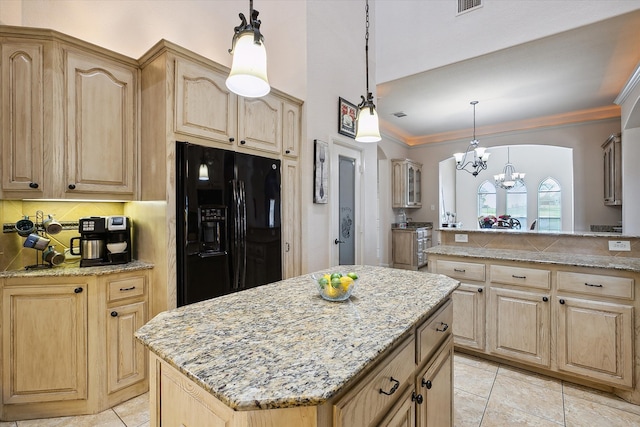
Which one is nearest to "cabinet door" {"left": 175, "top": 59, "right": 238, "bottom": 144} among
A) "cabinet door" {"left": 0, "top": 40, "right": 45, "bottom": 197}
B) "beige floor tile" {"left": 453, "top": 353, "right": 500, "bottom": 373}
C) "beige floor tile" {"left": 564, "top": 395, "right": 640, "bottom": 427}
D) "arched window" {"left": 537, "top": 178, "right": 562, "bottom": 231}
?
"cabinet door" {"left": 0, "top": 40, "right": 45, "bottom": 197}

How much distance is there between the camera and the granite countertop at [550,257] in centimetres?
214

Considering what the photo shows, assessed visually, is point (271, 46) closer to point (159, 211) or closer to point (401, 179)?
point (159, 211)

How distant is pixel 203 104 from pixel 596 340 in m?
3.33

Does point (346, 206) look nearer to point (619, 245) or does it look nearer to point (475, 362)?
point (475, 362)

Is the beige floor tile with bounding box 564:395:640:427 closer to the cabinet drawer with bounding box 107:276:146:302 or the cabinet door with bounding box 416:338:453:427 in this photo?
the cabinet door with bounding box 416:338:453:427

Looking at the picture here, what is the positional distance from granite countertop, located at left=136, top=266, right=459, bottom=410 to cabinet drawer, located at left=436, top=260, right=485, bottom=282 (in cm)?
128

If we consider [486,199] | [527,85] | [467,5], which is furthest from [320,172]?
[486,199]

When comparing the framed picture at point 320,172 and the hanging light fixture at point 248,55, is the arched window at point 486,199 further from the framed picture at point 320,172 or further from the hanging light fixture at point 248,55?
the hanging light fixture at point 248,55

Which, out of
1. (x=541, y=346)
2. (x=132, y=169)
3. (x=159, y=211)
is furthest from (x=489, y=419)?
(x=132, y=169)

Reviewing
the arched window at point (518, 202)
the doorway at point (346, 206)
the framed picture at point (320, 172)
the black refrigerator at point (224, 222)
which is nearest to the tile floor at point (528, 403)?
the doorway at point (346, 206)

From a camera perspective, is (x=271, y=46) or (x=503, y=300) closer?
(x=503, y=300)

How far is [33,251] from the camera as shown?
2.10 meters

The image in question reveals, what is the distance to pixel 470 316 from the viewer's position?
2625 millimetres

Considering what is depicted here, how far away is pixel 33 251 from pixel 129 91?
133 centimetres
